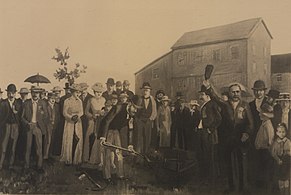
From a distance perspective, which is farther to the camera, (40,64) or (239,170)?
(40,64)

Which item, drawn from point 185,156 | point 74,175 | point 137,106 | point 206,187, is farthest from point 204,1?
point 74,175

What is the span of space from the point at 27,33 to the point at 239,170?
4.95 feet

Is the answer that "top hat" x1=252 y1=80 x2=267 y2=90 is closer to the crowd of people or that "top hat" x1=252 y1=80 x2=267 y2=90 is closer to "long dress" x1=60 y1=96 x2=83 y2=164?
the crowd of people

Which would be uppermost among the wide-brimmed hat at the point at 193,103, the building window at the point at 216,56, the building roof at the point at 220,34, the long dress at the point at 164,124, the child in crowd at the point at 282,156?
the building roof at the point at 220,34

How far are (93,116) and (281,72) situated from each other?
3.68 feet

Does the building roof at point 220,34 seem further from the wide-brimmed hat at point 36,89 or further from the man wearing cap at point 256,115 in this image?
the wide-brimmed hat at point 36,89

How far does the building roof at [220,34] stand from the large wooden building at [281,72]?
16 cm

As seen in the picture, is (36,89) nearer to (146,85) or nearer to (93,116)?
(93,116)

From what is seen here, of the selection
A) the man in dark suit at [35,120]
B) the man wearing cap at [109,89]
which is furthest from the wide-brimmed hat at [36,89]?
the man wearing cap at [109,89]

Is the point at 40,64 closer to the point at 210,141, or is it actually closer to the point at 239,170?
the point at 210,141

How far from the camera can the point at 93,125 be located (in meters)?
2.55

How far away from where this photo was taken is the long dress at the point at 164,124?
2.49m

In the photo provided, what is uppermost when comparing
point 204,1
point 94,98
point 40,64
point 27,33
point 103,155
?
point 204,1

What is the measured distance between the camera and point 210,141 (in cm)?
246
